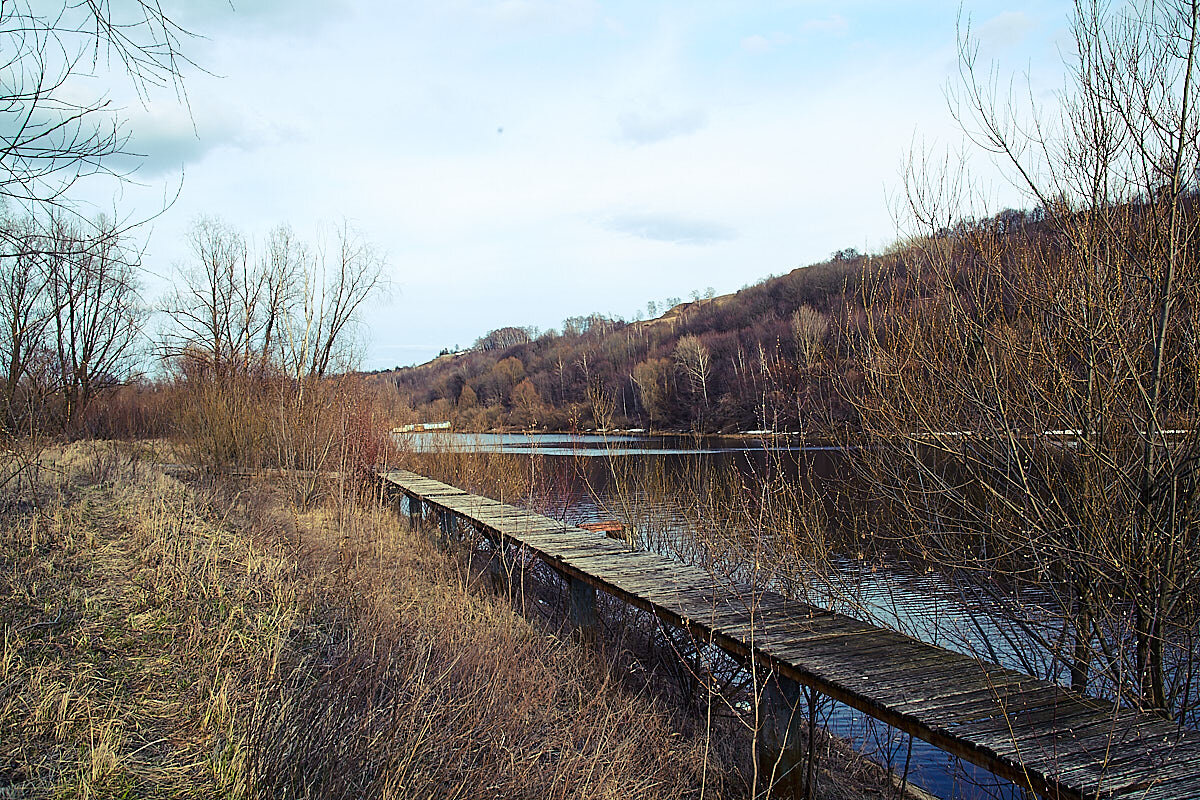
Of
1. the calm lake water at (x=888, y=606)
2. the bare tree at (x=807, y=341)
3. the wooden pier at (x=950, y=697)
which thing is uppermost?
the bare tree at (x=807, y=341)

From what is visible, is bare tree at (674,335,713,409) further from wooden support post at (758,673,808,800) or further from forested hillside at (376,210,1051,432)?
wooden support post at (758,673,808,800)

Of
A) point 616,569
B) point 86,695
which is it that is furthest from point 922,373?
point 86,695

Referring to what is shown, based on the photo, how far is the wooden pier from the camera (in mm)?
2383

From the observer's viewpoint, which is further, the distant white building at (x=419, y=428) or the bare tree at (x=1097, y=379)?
the distant white building at (x=419, y=428)

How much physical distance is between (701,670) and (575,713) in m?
Answer: 1.48

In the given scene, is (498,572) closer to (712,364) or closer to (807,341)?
(807,341)

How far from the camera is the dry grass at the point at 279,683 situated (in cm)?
288

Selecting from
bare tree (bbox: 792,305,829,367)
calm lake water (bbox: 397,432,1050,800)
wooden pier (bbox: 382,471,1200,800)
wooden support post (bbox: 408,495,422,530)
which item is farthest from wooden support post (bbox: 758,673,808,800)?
wooden support post (bbox: 408,495,422,530)

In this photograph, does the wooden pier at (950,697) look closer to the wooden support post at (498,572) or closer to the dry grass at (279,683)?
the dry grass at (279,683)

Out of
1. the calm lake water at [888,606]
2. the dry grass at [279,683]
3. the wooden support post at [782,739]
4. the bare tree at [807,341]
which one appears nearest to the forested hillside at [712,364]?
the bare tree at [807,341]

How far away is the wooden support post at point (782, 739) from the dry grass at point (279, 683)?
0.36m

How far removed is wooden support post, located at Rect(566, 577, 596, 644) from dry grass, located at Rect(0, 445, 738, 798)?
20cm

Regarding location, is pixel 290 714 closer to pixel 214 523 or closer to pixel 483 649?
pixel 483 649

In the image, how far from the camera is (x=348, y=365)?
13828 mm
